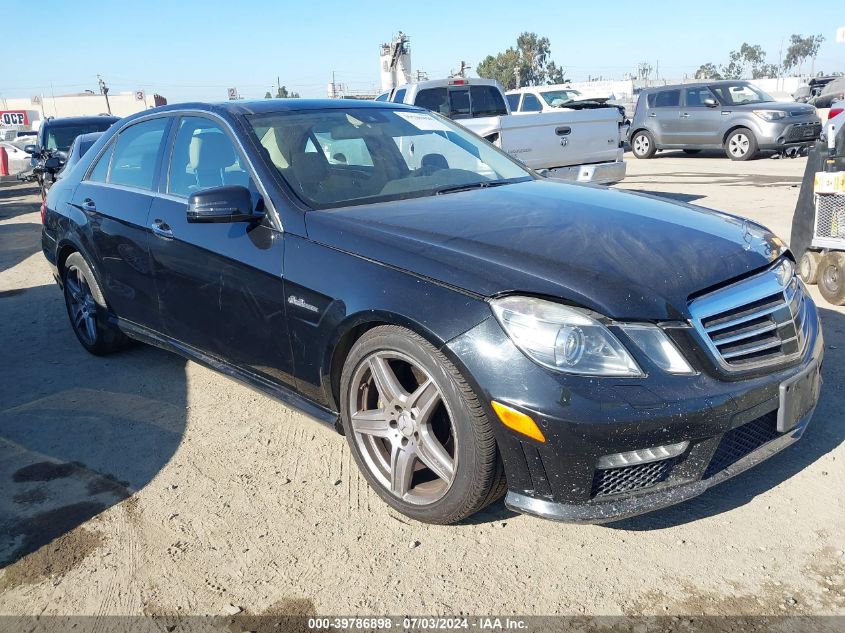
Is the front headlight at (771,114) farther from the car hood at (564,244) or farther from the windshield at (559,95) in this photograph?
the car hood at (564,244)

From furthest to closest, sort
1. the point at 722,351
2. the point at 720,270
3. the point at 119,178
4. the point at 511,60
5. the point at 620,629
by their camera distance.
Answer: the point at 511,60 → the point at 119,178 → the point at 720,270 → the point at 722,351 → the point at 620,629

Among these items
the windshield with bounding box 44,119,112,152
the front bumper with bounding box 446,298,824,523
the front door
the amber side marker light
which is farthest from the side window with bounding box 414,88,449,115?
the amber side marker light

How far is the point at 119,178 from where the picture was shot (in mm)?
4672

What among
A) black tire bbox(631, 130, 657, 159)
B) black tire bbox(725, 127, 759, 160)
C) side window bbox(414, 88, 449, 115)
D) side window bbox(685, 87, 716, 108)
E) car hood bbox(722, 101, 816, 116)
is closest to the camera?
side window bbox(414, 88, 449, 115)

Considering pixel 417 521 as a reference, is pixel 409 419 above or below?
above

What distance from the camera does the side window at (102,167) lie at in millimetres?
4883

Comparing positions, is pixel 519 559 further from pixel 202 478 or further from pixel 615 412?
pixel 202 478

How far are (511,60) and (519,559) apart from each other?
88587 millimetres

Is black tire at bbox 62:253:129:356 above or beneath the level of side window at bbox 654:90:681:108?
beneath

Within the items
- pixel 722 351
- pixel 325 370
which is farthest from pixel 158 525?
pixel 722 351

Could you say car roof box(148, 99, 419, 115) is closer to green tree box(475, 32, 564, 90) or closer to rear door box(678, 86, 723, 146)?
rear door box(678, 86, 723, 146)

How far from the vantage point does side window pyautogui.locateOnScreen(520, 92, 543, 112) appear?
19422mm

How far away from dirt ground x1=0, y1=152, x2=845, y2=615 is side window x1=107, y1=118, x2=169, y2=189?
1370 mm

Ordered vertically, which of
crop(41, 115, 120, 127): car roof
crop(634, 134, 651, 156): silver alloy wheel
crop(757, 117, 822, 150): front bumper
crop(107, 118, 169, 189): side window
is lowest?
crop(634, 134, 651, 156): silver alloy wheel
